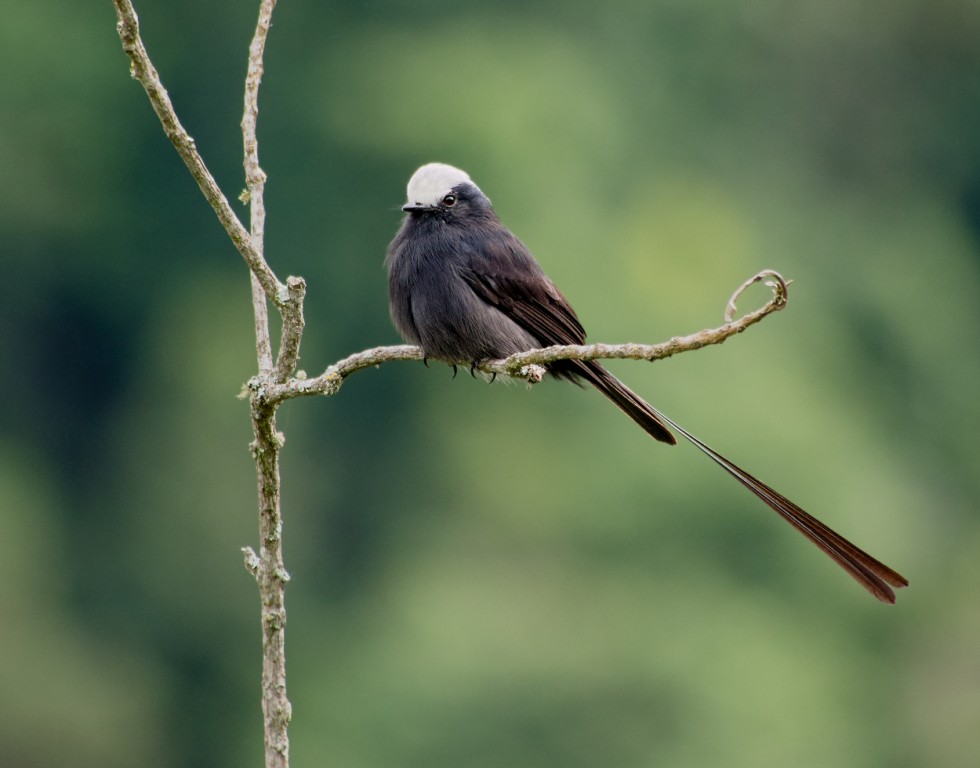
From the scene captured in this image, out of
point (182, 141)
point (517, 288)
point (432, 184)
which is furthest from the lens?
point (432, 184)

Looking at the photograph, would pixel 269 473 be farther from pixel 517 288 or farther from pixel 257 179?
pixel 517 288

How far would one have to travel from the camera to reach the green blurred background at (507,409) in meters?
15.9

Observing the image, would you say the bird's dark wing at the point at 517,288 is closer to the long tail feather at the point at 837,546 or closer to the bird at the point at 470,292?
the bird at the point at 470,292

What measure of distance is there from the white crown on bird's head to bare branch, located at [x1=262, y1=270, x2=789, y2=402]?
147cm

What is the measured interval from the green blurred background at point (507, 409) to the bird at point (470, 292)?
32.2 feet

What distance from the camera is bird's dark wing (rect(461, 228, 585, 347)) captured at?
4996mm

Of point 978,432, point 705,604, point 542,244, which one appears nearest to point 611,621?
point 705,604

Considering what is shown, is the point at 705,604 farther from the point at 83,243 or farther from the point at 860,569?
the point at 860,569

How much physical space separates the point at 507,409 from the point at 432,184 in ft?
43.9

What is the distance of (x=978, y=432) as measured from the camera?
70.0 feet

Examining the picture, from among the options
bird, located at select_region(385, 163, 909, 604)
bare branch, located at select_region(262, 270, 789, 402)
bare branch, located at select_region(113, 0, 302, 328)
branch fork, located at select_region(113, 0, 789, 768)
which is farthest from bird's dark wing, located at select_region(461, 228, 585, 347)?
bare branch, located at select_region(113, 0, 302, 328)

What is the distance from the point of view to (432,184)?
5227mm

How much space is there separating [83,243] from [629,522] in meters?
9.03

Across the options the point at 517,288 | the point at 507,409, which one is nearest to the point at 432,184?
the point at 517,288
